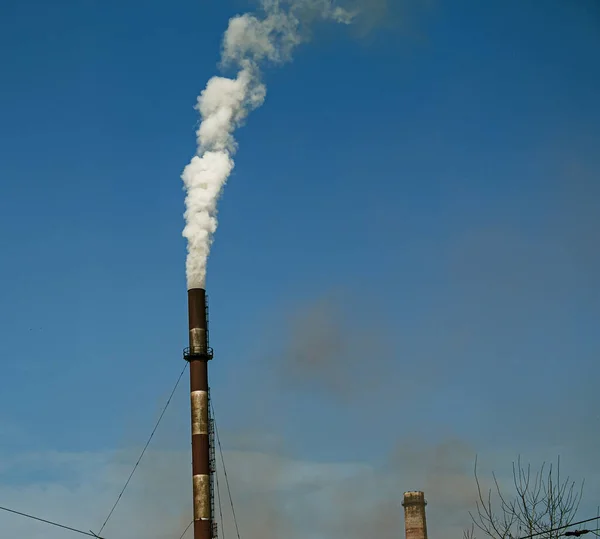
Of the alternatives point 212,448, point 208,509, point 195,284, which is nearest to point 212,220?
point 195,284

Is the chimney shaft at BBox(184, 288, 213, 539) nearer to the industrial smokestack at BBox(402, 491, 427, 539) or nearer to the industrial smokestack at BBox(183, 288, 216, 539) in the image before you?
the industrial smokestack at BBox(183, 288, 216, 539)

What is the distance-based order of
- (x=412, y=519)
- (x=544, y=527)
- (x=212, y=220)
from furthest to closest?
(x=412, y=519) → (x=212, y=220) → (x=544, y=527)

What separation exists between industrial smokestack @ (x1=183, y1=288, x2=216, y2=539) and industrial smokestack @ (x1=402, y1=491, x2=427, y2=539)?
21.1 m

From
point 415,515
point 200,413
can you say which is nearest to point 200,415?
point 200,413

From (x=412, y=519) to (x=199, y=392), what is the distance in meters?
23.2

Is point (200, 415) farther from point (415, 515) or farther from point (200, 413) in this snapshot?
point (415, 515)

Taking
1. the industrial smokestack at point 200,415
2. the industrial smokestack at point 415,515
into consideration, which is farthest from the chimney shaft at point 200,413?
the industrial smokestack at point 415,515

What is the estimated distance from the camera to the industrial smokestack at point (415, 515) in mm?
59719

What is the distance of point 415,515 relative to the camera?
198 ft

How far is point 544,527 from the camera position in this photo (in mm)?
24875

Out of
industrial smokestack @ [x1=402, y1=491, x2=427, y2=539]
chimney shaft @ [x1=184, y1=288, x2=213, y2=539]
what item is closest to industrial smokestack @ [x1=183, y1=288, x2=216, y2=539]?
chimney shaft @ [x1=184, y1=288, x2=213, y2=539]

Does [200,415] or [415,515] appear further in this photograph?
[415,515]

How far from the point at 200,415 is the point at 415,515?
22899 mm

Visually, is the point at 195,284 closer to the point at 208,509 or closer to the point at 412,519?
the point at 208,509
